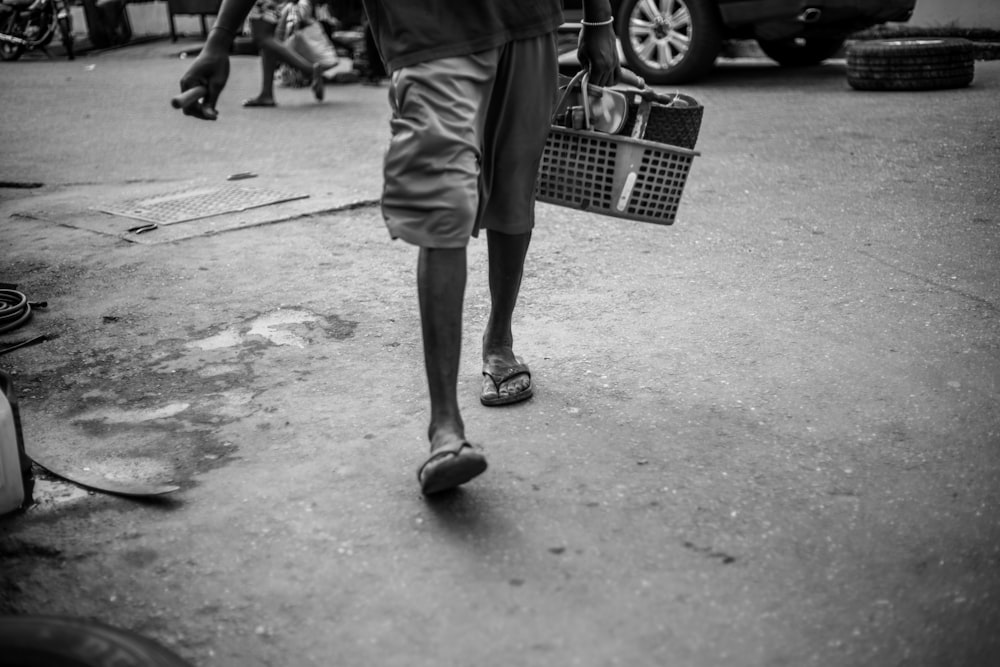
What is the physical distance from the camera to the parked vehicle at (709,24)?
25.2 ft

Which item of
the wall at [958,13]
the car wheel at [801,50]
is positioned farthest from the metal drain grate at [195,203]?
the wall at [958,13]

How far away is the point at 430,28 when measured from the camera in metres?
2.14

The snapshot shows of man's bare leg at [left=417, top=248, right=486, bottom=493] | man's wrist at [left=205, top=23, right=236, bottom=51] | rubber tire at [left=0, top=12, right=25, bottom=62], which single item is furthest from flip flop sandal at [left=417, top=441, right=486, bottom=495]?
rubber tire at [left=0, top=12, right=25, bottom=62]

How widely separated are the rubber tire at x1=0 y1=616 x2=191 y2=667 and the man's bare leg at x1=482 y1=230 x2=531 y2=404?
4.23 feet

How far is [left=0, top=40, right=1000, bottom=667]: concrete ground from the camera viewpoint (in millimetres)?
1780

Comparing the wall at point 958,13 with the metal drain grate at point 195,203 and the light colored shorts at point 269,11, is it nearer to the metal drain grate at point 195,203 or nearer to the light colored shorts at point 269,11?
the light colored shorts at point 269,11

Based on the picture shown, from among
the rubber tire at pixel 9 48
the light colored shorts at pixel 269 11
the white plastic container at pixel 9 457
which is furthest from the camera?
the rubber tire at pixel 9 48

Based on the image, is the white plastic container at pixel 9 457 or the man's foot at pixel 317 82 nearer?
the white plastic container at pixel 9 457

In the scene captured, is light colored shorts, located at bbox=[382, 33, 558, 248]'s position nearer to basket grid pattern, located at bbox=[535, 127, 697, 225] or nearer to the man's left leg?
the man's left leg

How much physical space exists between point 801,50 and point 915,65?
7.67 ft

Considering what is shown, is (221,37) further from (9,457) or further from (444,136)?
(9,457)

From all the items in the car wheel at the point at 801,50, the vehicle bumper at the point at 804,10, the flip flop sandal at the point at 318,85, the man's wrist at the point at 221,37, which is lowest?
the flip flop sandal at the point at 318,85

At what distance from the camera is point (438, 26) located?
7.05ft

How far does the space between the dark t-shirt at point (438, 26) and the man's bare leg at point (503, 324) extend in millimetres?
582
